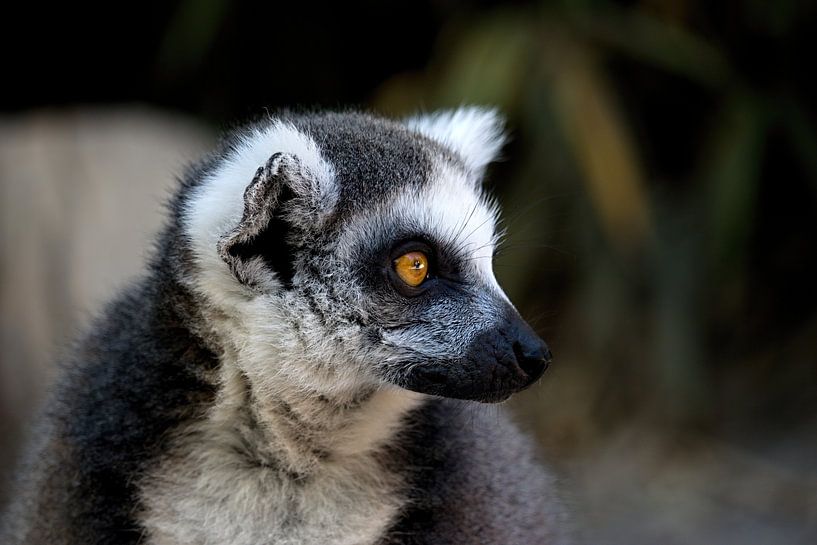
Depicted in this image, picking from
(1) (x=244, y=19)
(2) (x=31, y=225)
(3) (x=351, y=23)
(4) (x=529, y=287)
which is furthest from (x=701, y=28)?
(2) (x=31, y=225)

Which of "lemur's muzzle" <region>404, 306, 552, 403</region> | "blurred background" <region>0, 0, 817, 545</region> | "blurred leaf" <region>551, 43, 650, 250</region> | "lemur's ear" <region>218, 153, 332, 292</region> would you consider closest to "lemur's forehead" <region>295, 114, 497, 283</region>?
"lemur's ear" <region>218, 153, 332, 292</region>

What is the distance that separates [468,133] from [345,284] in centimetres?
87

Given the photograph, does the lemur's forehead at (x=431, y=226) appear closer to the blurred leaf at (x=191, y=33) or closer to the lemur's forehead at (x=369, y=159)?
the lemur's forehead at (x=369, y=159)

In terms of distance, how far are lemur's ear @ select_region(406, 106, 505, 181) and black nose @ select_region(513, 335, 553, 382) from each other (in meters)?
0.79

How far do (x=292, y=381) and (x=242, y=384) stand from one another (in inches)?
5.8

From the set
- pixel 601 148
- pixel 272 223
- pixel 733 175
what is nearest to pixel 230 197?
pixel 272 223

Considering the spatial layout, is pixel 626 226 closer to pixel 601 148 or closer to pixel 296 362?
pixel 601 148

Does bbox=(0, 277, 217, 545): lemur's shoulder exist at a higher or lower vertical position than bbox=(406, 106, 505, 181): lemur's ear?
lower

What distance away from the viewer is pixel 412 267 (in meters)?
2.81

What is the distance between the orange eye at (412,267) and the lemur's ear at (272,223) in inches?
9.6

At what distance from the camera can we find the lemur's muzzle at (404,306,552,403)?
271 centimetres

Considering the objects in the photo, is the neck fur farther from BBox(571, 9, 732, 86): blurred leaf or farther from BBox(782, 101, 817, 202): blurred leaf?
BBox(782, 101, 817, 202): blurred leaf

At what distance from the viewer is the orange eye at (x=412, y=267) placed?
2.80 metres

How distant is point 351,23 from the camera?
782cm
